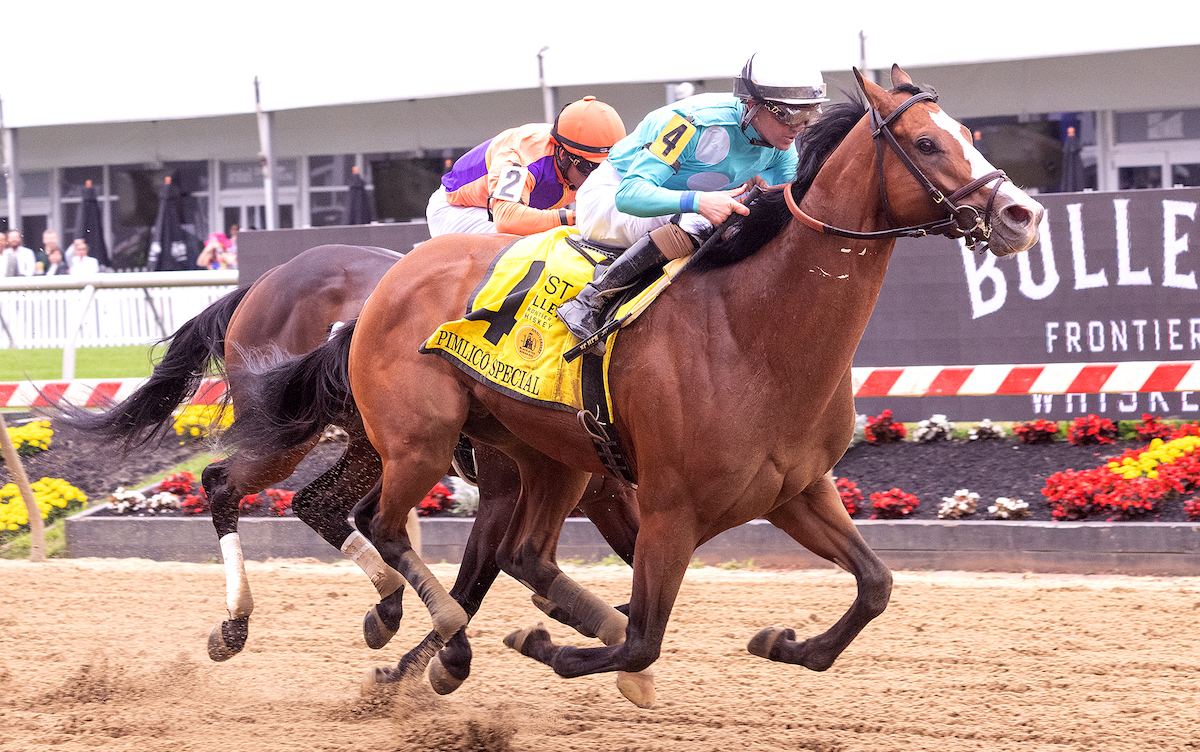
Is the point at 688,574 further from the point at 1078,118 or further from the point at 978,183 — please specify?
the point at 1078,118

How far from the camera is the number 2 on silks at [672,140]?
3240mm

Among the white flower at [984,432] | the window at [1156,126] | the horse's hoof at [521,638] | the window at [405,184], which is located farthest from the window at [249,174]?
the horse's hoof at [521,638]

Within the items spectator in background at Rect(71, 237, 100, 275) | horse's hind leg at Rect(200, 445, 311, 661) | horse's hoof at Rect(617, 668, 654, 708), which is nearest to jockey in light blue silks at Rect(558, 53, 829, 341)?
horse's hoof at Rect(617, 668, 654, 708)

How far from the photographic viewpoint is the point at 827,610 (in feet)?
16.2

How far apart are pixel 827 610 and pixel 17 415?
6038mm

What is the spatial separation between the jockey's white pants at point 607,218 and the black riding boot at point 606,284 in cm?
9

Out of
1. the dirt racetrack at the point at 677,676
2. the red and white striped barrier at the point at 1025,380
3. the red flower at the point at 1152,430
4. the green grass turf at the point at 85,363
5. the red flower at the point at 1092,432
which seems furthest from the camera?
the green grass turf at the point at 85,363

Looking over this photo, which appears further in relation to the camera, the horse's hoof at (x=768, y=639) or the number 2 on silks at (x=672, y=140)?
the horse's hoof at (x=768, y=639)

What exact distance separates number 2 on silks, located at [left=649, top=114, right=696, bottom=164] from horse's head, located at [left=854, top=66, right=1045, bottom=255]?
525 millimetres

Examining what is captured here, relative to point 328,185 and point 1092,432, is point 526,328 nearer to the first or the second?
point 1092,432

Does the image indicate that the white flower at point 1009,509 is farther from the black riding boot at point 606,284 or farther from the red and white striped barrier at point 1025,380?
the black riding boot at point 606,284

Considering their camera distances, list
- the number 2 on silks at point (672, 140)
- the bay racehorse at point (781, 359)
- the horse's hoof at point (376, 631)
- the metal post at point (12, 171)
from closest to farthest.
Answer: the bay racehorse at point (781, 359)
the number 2 on silks at point (672, 140)
the horse's hoof at point (376, 631)
the metal post at point (12, 171)

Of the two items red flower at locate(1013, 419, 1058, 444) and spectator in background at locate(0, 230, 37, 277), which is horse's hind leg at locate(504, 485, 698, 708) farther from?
spectator in background at locate(0, 230, 37, 277)

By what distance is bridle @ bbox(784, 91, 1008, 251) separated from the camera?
2.78m
